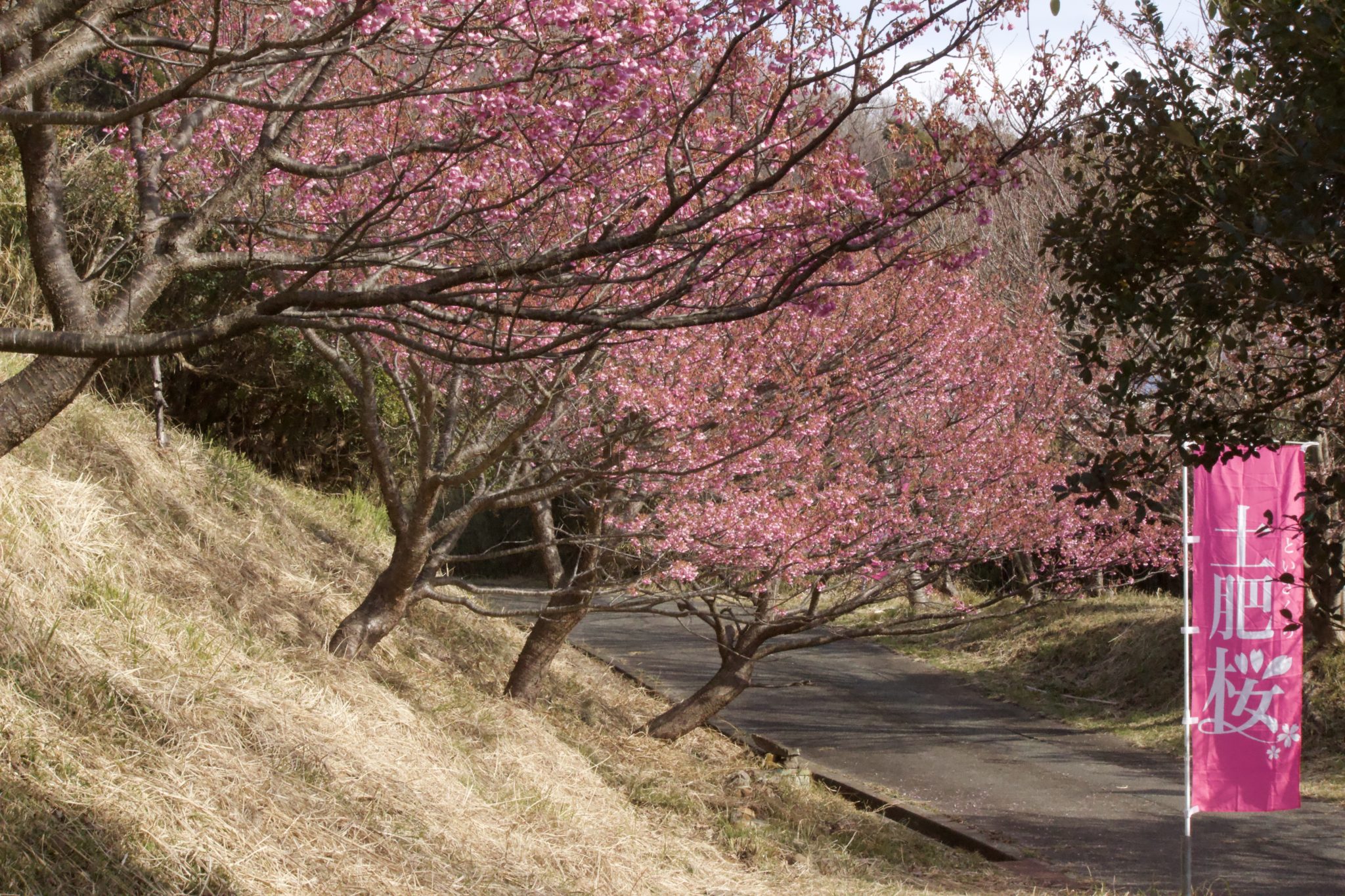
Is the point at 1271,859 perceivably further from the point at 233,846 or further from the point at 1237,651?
the point at 233,846

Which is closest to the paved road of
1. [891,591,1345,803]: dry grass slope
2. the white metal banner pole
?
[891,591,1345,803]: dry grass slope

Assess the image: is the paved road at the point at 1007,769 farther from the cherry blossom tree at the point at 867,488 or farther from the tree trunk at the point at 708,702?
the cherry blossom tree at the point at 867,488

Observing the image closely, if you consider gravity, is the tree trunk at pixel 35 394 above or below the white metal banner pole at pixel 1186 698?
above

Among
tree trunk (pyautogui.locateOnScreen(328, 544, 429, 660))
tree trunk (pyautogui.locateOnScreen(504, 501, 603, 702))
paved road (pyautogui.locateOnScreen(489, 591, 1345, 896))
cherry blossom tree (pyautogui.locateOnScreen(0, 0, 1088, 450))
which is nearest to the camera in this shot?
cherry blossom tree (pyautogui.locateOnScreen(0, 0, 1088, 450))

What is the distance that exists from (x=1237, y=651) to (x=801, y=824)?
3.16 meters

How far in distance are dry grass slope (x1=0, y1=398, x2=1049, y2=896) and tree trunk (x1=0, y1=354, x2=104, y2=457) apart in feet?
3.21

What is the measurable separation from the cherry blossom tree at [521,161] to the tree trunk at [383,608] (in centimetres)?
184

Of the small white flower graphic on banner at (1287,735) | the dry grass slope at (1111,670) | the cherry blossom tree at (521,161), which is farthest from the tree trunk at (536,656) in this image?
the dry grass slope at (1111,670)

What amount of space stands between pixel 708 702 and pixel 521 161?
5427 millimetres

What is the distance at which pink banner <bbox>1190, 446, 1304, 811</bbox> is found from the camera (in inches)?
274

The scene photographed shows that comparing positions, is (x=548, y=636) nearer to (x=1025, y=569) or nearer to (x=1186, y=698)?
(x=1186, y=698)

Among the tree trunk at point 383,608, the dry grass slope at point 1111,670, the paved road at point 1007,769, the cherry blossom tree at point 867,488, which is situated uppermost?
the cherry blossom tree at point 867,488

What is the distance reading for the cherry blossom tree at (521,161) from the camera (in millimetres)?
Result: 3568

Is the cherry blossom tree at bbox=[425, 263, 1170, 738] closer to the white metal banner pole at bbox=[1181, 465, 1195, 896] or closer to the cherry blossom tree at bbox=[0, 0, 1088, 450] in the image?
the white metal banner pole at bbox=[1181, 465, 1195, 896]
